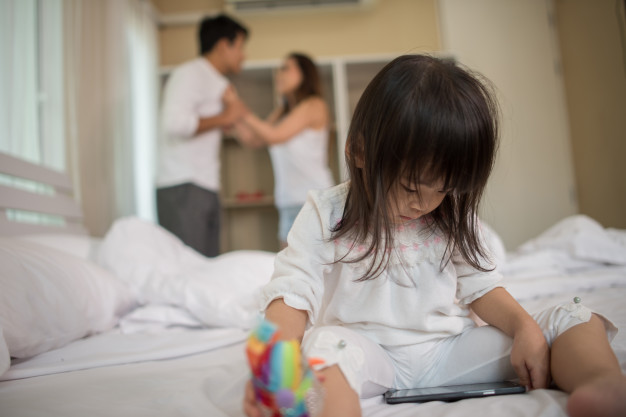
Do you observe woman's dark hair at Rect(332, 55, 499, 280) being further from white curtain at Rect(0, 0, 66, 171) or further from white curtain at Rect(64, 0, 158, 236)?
white curtain at Rect(64, 0, 158, 236)

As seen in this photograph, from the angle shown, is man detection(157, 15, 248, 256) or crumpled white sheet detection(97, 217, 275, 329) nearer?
crumpled white sheet detection(97, 217, 275, 329)

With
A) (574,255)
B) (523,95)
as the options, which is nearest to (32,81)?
(574,255)

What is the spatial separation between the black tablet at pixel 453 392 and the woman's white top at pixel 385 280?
8 centimetres

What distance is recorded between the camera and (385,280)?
0.79 m

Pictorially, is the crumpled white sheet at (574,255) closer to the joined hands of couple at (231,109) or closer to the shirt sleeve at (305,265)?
the shirt sleeve at (305,265)

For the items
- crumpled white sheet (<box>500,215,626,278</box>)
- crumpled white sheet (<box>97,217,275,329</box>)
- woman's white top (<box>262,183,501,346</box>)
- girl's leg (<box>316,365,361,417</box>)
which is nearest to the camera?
girl's leg (<box>316,365,361,417</box>)

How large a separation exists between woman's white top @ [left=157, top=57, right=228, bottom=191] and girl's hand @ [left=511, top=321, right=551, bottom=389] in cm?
185

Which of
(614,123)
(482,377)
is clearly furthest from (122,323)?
(614,123)

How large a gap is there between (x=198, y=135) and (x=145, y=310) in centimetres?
125

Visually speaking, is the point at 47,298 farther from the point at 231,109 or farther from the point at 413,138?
the point at 231,109

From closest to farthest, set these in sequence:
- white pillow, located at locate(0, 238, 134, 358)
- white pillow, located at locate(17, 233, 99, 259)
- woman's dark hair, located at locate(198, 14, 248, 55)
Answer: white pillow, located at locate(0, 238, 134, 358), white pillow, located at locate(17, 233, 99, 259), woman's dark hair, located at locate(198, 14, 248, 55)

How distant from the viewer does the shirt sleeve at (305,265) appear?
71 centimetres

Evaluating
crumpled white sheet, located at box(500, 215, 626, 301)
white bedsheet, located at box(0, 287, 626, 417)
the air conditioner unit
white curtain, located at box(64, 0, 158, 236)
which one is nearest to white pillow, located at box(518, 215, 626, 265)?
crumpled white sheet, located at box(500, 215, 626, 301)

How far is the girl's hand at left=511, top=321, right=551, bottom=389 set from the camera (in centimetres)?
68
